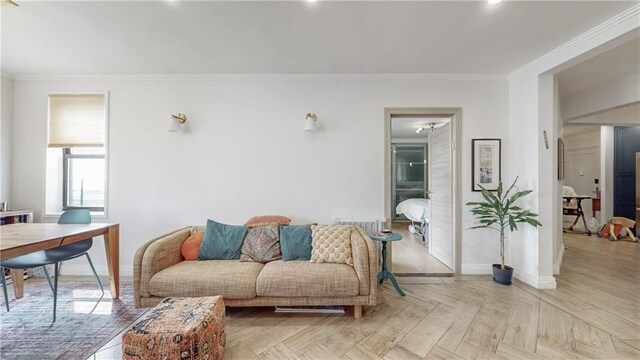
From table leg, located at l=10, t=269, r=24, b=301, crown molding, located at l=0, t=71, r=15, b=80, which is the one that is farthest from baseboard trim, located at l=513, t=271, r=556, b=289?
crown molding, located at l=0, t=71, r=15, b=80

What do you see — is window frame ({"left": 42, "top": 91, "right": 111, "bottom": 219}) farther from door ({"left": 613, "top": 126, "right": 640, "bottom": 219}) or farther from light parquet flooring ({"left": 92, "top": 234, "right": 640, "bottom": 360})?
door ({"left": 613, "top": 126, "right": 640, "bottom": 219})

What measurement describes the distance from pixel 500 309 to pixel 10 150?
19.5 feet

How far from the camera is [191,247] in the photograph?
2.52 meters

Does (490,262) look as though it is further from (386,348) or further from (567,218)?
(567,218)

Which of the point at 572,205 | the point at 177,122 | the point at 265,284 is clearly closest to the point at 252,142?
the point at 177,122

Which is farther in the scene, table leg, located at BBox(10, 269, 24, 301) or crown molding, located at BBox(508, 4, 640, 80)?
table leg, located at BBox(10, 269, 24, 301)

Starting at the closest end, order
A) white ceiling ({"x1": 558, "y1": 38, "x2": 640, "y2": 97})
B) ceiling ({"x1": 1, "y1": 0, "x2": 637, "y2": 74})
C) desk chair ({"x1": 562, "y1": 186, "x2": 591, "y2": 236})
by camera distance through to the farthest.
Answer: ceiling ({"x1": 1, "y1": 0, "x2": 637, "y2": 74}) → white ceiling ({"x1": 558, "y1": 38, "x2": 640, "y2": 97}) → desk chair ({"x1": 562, "y1": 186, "x2": 591, "y2": 236})

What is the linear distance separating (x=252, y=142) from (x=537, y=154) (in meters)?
3.39

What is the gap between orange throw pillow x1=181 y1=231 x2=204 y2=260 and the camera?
2504mm

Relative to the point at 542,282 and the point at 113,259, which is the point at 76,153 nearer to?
the point at 113,259

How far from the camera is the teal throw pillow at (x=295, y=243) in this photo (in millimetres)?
2484

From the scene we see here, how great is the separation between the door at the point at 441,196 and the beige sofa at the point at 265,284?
183 centimetres

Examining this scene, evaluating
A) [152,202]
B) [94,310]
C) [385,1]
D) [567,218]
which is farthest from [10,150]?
[567,218]

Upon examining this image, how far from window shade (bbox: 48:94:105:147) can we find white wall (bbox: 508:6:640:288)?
17.3ft
